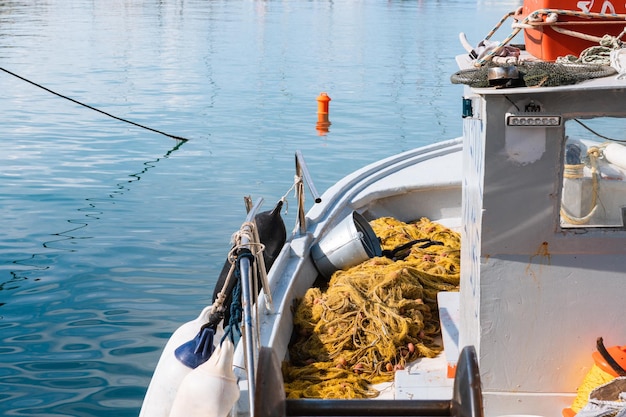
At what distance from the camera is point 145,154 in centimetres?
1686

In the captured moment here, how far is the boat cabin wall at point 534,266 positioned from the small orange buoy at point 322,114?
1611cm

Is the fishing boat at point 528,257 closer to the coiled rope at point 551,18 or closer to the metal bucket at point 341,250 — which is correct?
the coiled rope at point 551,18

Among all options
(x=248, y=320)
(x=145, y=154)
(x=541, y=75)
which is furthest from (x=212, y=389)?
(x=145, y=154)

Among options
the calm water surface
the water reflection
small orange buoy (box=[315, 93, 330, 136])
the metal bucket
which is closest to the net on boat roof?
the metal bucket

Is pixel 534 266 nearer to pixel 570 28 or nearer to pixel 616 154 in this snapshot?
pixel 616 154

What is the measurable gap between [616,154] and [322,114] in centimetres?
1696

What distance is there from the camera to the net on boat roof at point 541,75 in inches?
134

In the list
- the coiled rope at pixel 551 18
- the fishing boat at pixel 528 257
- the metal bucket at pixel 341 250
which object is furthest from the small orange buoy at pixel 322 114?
the coiled rope at pixel 551 18

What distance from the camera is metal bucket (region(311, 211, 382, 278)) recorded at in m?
6.42

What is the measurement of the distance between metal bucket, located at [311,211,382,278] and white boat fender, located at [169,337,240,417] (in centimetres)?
264

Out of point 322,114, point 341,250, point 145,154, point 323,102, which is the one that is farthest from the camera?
point 322,114

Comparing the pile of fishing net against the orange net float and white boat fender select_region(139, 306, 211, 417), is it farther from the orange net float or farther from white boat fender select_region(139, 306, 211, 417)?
the orange net float

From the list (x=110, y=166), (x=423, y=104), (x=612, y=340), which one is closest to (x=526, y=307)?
(x=612, y=340)

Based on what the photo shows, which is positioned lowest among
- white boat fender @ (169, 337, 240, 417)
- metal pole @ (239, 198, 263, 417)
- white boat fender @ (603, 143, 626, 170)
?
white boat fender @ (169, 337, 240, 417)
